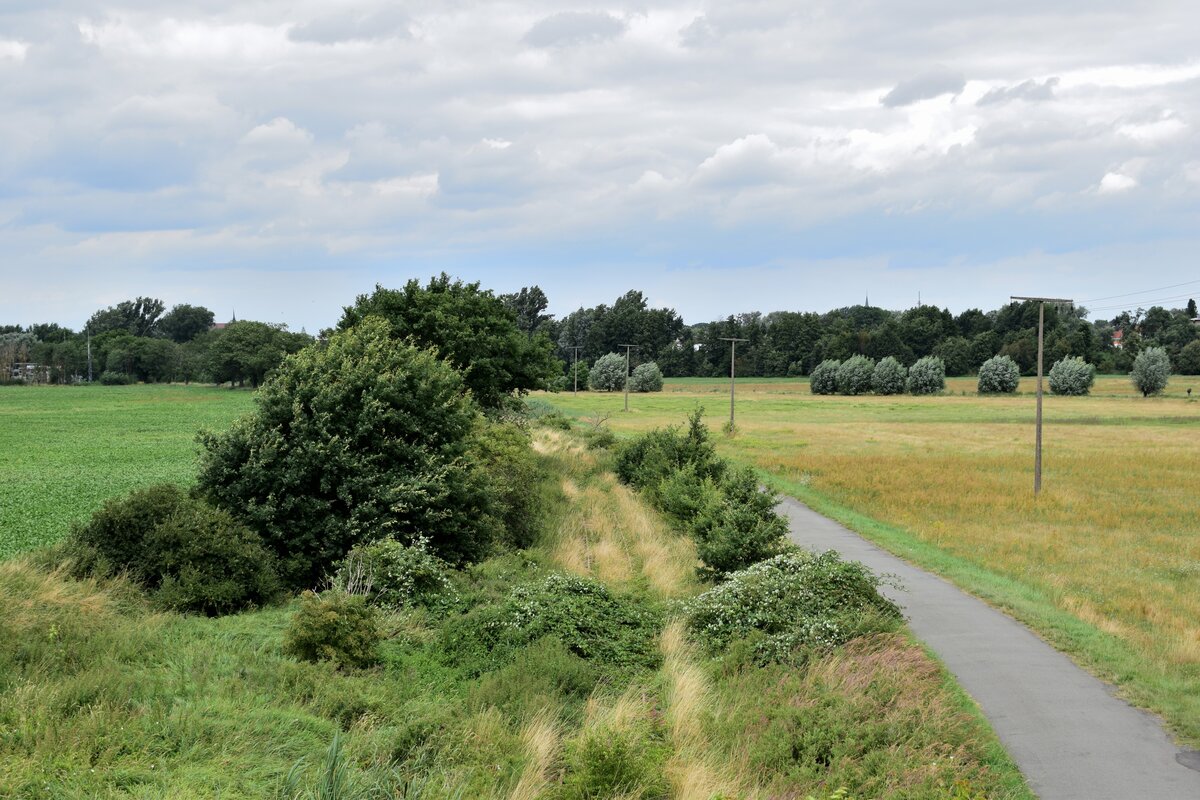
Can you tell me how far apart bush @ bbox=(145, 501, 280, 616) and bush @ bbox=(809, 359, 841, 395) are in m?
132

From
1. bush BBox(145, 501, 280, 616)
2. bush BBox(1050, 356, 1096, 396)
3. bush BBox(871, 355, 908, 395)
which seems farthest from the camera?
bush BBox(871, 355, 908, 395)

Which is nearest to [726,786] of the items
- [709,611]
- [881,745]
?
[881,745]

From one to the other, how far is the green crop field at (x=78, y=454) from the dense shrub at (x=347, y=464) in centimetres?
384

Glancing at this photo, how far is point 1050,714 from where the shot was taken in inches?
424

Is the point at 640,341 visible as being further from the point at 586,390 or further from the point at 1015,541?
the point at 1015,541

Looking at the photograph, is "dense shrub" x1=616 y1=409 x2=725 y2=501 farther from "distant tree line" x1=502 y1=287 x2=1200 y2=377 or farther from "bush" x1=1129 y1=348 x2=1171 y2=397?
"distant tree line" x1=502 y1=287 x2=1200 y2=377

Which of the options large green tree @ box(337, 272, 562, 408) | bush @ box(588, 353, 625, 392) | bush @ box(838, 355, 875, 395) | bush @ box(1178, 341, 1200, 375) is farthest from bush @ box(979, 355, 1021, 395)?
large green tree @ box(337, 272, 562, 408)

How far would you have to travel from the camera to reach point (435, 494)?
18.3 metres

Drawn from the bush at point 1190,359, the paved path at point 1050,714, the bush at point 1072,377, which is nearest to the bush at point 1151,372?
the bush at point 1072,377

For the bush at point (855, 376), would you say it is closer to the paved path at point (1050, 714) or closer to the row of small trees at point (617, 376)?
the row of small trees at point (617, 376)

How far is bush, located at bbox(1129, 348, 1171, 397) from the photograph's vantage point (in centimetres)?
11294

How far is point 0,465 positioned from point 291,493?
19856 mm

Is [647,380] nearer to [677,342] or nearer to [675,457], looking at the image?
[677,342]

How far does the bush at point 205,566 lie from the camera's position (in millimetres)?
13484
